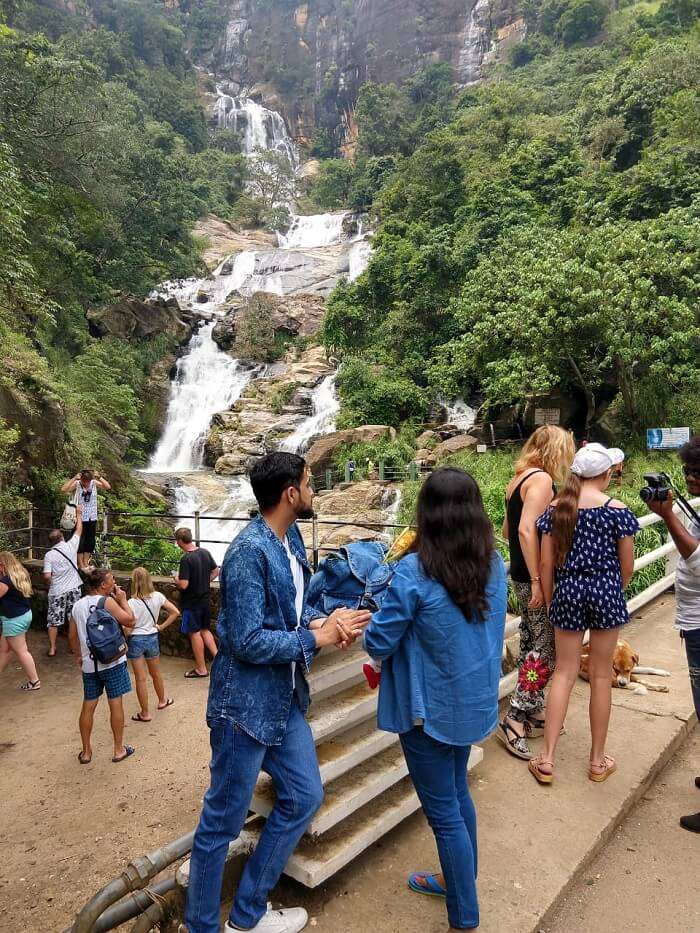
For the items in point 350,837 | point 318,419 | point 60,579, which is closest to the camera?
point 350,837

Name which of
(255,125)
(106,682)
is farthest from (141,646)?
(255,125)

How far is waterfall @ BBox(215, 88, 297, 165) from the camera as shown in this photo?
58.1 metres

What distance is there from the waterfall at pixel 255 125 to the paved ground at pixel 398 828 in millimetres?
62295

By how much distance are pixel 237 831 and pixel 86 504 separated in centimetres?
664

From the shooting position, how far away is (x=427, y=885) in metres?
2.20

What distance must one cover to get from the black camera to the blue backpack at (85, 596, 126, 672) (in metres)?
3.81

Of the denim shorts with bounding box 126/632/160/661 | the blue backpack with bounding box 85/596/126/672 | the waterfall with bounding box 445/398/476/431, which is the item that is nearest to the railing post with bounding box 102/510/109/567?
the denim shorts with bounding box 126/632/160/661

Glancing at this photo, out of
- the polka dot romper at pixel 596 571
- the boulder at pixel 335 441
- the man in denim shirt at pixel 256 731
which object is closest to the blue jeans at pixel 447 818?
the man in denim shirt at pixel 256 731

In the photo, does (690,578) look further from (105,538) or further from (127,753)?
(105,538)

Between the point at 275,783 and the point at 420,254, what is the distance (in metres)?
22.4

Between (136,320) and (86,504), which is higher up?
(136,320)

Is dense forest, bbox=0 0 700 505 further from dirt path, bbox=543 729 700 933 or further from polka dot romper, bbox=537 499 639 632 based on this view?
dirt path, bbox=543 729 700 933

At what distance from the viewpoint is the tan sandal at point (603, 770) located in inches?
115

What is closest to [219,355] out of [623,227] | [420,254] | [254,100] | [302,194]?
[420,254]
